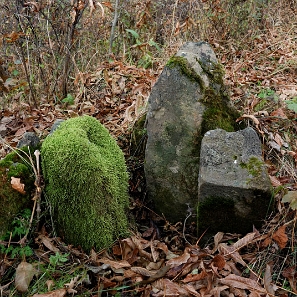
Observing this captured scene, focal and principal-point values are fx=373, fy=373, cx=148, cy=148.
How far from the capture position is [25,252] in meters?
2.29

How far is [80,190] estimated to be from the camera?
2.43m

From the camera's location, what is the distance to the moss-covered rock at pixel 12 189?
7.69 feet

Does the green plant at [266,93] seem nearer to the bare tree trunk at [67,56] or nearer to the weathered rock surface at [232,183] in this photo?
the weathered rock surface at [232,183]

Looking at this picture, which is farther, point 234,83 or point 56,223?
point 234,83

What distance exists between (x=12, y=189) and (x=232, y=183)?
146cm

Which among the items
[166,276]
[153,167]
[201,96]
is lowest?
[166,276]

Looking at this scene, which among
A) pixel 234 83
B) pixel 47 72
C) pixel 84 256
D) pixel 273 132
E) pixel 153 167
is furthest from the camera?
pixel 47 72

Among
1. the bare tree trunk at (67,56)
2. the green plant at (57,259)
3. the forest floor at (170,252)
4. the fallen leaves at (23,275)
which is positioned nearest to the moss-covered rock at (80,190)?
the forest floor at (170,252)

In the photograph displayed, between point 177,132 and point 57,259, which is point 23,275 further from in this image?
point 177,132

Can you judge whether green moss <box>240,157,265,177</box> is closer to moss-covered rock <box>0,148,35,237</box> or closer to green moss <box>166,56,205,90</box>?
green moss <box>166,56,205,90</box>

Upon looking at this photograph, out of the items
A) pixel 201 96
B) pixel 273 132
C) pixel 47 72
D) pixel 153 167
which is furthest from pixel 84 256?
pixel 47 72

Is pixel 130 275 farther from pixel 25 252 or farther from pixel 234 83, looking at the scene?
pixel 234 83

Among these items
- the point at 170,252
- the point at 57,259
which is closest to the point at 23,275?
the point at 57,259

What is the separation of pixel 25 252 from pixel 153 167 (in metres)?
1.17
